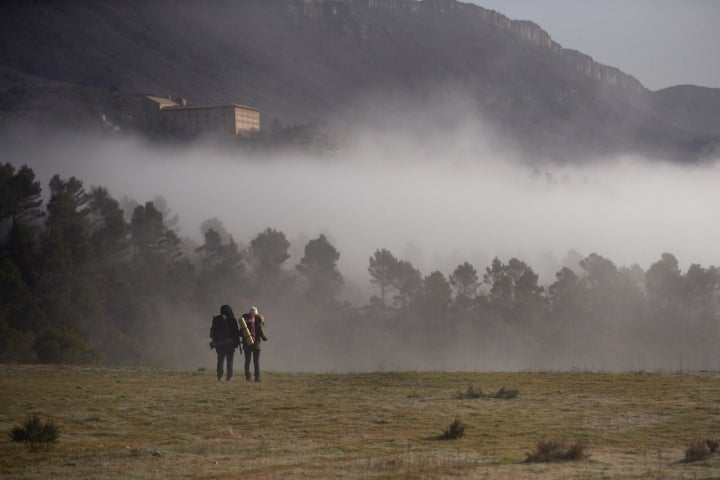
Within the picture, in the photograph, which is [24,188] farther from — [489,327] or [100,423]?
[100,423]

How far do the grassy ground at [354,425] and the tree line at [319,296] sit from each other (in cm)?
5553

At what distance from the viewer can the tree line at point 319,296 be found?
90.4m

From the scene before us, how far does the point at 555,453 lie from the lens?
58.1 ft

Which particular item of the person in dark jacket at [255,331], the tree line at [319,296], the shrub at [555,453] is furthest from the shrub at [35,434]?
the tree line at [319,296]

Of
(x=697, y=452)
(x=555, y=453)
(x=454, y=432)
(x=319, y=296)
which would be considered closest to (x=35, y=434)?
(x=454, y=432)

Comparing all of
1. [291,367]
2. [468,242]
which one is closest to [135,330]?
[291,367]

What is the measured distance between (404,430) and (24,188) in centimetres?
8010

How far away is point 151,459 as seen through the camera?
18.2 m

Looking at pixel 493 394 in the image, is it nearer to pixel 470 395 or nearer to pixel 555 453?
pixel 470 395

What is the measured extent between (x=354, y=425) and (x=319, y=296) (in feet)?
297

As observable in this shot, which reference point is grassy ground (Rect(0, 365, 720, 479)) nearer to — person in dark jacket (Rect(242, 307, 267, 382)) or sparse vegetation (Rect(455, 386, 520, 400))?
sparse vegetation (Rect(455, 386, 520, 400))

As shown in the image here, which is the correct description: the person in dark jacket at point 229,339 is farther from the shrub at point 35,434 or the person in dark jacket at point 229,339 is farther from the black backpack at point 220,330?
the shrub at point 35,434

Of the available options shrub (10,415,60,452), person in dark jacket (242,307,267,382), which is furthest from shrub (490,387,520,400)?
shrub (10,415,60,452)

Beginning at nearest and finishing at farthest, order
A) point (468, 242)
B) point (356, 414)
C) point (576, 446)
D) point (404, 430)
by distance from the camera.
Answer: point (576, 446)
point (404, 430)
point (356, 414)
point (468, 242)
